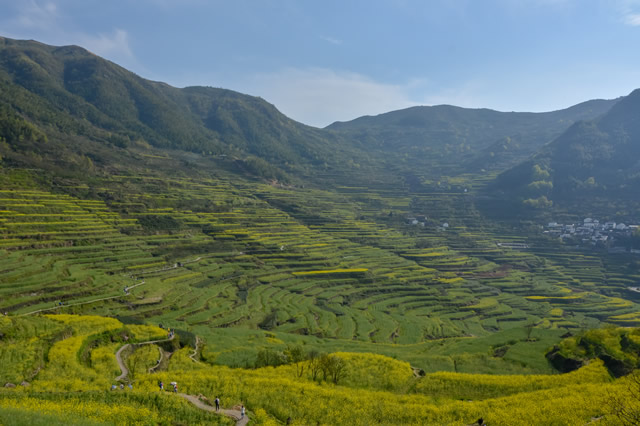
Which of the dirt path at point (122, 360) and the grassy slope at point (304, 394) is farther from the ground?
the grassy slope at point (304, 394)

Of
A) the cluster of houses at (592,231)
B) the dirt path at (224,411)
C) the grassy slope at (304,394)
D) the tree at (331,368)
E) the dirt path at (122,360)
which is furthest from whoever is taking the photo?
the cluster of houses at (592,231)

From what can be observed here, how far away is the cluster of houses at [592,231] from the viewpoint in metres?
164

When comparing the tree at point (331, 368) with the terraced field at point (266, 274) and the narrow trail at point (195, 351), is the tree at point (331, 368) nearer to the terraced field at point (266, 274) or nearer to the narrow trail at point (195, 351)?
the terraced field at point (266, 274)

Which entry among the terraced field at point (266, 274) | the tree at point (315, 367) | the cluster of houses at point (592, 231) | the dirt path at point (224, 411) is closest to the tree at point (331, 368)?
the tree at point (315, 367)

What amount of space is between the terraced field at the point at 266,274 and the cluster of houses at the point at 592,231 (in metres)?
20.9

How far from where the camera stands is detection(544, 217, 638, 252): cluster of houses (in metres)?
164

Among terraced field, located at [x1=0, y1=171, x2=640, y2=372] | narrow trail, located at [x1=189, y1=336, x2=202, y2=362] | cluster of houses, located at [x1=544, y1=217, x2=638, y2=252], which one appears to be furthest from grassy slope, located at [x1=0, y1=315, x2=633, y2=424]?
cluster of houses, located at [x1=544, y1=217, x2=638, y2=252]

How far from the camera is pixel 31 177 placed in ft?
375

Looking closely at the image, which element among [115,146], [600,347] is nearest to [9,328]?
[600,347]

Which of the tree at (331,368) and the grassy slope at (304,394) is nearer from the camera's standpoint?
the grassy slope at (304,394)

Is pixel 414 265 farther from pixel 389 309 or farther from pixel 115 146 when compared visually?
pixel 115 146

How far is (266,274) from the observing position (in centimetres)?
10075

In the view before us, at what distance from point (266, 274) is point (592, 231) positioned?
521 feet

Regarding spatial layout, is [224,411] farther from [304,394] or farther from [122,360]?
[122,360]
